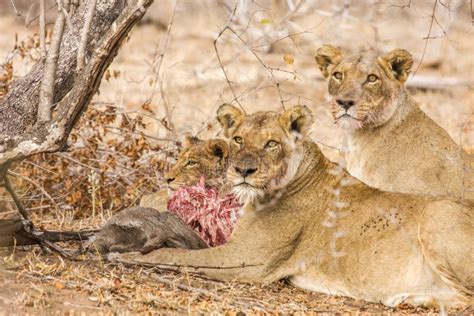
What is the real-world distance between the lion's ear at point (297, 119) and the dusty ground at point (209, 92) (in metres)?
0.78

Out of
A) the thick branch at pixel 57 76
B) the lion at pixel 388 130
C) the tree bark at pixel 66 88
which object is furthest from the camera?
the lion at pixel 388 130

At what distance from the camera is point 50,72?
6.07 m

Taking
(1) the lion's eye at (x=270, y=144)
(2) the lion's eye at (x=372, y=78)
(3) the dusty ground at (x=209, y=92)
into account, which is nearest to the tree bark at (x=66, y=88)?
(3) the dusty ground at (x=209, y=92)

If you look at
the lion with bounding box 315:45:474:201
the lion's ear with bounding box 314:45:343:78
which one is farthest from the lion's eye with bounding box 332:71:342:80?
the lion's ear with bounding box 314:45:343:78

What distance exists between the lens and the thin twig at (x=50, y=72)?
597 centimetres

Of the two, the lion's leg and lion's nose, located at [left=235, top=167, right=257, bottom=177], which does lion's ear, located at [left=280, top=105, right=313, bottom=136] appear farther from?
the lion's leg

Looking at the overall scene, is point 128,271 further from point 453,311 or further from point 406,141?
point 406,141

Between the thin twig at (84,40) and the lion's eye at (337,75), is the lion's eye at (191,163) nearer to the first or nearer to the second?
the lion's eye at (337,75)

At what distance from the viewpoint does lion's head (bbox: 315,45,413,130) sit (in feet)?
23.2

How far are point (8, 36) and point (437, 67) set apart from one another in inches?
260

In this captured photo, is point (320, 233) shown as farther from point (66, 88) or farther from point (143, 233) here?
point (66, 88)

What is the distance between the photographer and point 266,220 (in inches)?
247

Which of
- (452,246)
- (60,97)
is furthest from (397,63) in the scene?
(60,97)

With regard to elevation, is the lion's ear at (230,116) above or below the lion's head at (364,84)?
below
